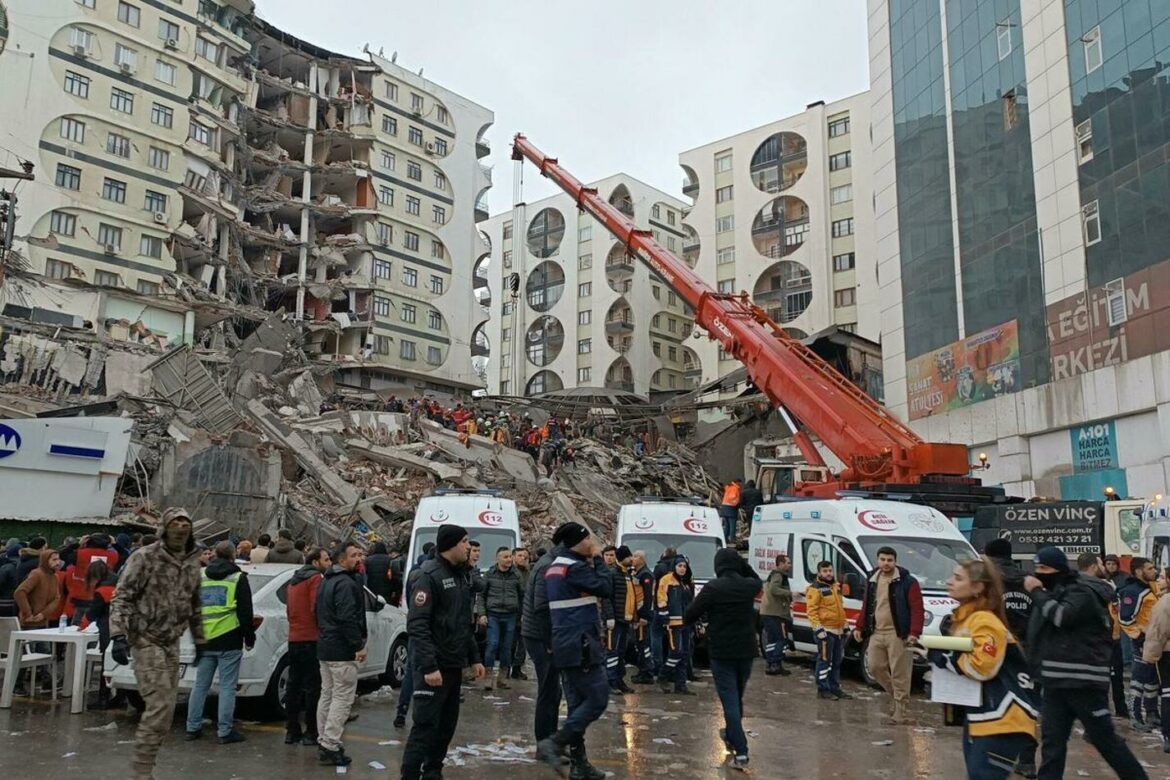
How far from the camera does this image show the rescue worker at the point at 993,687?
445 cm

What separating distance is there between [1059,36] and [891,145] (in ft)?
28.7

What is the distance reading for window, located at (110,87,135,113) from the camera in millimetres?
44156

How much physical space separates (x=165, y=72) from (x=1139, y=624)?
164 feet

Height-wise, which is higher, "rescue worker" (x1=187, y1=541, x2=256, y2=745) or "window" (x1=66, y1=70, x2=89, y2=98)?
"window" (x1=66, y1=70, x2=89, y2=98)

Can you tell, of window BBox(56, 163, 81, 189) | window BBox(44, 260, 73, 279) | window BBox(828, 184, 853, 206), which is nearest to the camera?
window BBox(44, 260, 73, 279)

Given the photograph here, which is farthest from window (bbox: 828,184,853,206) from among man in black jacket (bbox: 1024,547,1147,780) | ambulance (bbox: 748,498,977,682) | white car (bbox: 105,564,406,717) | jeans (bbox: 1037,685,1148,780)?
jeans (bbox: 1037,685,1148,780)

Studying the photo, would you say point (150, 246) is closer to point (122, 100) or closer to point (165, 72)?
point (122, 100)

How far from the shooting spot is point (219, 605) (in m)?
7.58

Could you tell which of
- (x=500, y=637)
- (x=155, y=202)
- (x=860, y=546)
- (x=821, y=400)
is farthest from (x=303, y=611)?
(x=155, y=202)

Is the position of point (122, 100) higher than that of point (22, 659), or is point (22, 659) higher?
point (122, 100)

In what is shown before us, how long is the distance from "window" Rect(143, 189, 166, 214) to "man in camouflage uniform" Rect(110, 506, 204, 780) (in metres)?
44.4

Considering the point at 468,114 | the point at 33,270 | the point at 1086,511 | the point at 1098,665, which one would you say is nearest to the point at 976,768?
the point at 1098,665

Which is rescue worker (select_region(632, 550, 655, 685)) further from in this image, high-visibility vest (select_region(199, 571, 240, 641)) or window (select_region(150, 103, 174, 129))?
window (select_region(150, 103, 174, 129))

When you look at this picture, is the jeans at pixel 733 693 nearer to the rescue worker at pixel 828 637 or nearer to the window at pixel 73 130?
the rescue worker at pixel 828 637
